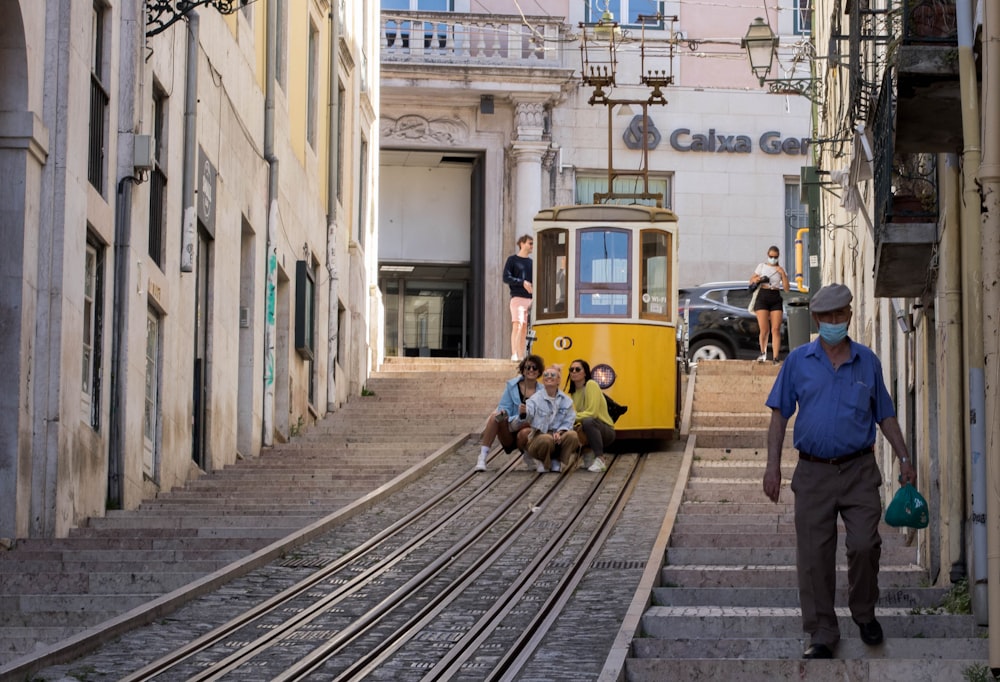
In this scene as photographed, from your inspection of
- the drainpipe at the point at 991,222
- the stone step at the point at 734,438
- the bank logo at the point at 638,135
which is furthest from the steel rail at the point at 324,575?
the bank logo at the point at 638,135

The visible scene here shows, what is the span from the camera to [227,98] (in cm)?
2198

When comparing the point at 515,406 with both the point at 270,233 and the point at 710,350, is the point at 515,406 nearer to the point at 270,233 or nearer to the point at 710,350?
the point at 270,233

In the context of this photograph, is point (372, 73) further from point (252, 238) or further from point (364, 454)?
point (364, 454)

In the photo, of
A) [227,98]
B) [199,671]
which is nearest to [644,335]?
[227,98]

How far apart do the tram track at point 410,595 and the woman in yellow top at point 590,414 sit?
1646 mm

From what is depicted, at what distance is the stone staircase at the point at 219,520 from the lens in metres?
11.7

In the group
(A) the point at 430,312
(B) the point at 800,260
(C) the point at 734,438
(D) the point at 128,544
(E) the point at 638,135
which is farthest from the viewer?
(A) the point at 430,312

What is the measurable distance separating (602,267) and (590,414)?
2712 mm

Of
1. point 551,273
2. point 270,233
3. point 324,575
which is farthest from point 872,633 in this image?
point 270,233

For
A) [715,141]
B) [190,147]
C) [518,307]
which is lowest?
[518,307]

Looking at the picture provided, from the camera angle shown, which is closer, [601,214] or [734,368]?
[601,214]

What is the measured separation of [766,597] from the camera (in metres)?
11.7

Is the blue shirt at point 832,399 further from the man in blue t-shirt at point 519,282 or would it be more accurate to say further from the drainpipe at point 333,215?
the drainpipe at point 333,215

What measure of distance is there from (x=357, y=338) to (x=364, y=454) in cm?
971
